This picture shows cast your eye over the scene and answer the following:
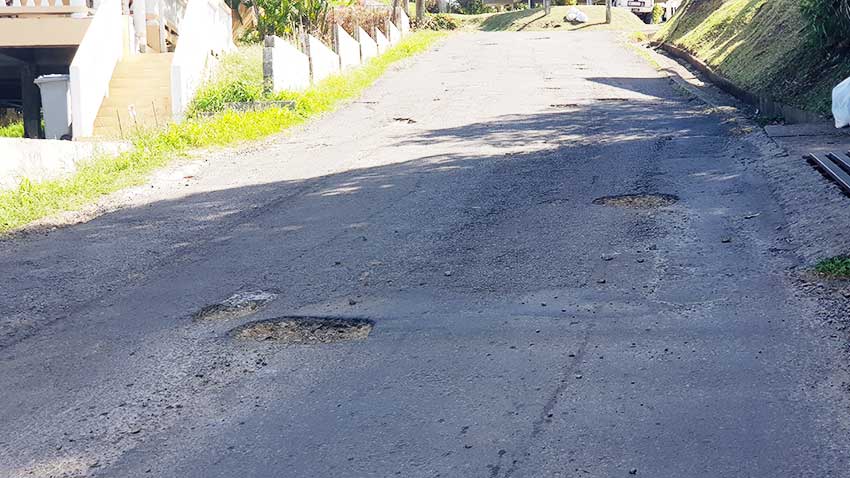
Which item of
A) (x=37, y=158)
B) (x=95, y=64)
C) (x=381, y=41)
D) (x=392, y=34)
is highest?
(x=392, y=34)

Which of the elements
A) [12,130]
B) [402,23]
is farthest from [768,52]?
[402,23]

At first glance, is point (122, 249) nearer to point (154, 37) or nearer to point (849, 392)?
point (849, 392)

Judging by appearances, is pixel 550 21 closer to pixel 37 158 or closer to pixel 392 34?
pixel 392 34

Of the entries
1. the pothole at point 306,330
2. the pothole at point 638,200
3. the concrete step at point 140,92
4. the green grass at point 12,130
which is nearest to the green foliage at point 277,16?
the green grass at point 12,130

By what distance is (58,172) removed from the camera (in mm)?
11031

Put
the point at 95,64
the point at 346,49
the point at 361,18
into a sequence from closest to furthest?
the point at 95,64, the point at 346,49, the point at 361,18

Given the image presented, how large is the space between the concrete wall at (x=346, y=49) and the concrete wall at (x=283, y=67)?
328 centimetres

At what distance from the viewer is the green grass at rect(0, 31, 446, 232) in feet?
31.5

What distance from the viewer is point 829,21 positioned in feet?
→ 46.9

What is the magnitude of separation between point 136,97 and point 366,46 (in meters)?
10.1

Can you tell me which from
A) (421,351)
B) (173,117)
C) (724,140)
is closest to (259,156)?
(173,117)

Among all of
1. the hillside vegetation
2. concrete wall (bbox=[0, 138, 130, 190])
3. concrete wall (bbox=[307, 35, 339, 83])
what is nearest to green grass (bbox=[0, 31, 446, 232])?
concrete wall (bbox=[0, 138, 130, 190])

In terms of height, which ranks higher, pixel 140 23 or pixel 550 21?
pixel 550 21

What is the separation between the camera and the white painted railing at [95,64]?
1463 cm
